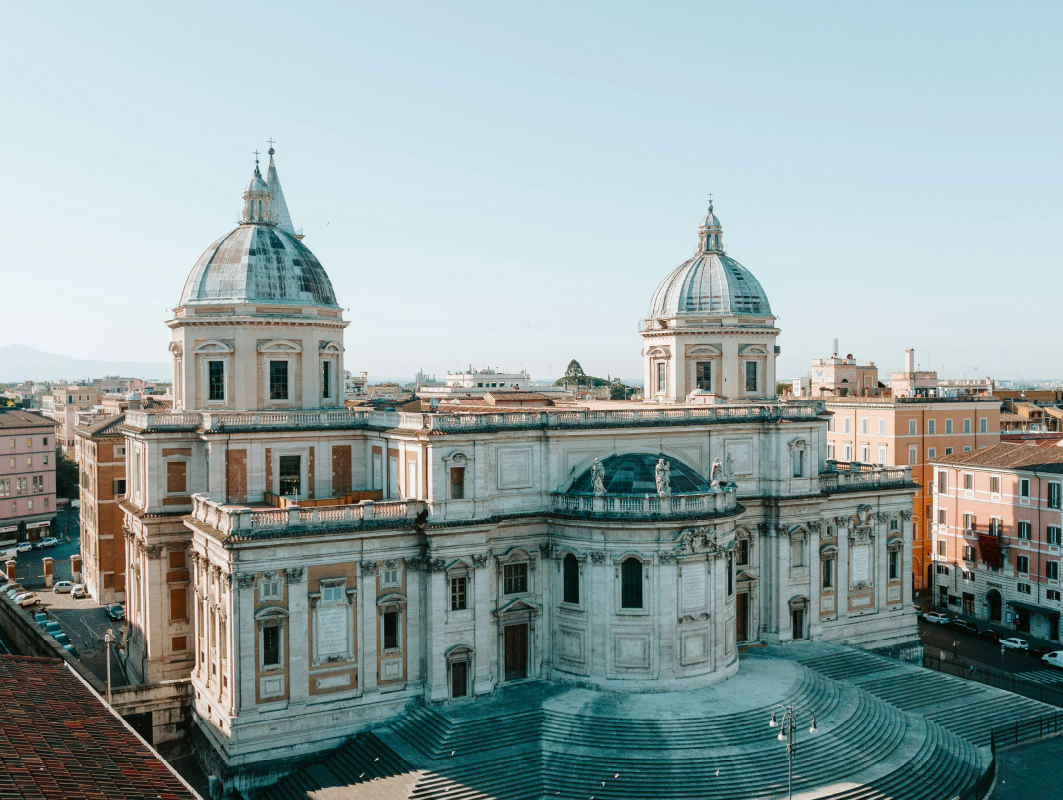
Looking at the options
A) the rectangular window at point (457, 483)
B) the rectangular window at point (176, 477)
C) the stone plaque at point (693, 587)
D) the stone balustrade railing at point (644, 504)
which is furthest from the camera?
the rectangular window at point (176, 477)

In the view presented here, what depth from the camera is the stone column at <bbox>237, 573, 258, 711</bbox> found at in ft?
122

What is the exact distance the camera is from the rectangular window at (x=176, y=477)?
43.8 metres

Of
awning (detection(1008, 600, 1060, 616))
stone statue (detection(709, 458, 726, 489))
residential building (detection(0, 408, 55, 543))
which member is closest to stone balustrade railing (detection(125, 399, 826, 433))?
stone statue (detection(709, 458, 726, 489))

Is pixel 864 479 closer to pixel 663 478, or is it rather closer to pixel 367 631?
pixel 663 478

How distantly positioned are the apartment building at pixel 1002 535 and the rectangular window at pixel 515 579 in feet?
113

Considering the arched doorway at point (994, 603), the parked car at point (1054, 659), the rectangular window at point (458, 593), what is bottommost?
the parked car at point (1054, 659)

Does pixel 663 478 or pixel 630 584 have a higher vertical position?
pixel 663 478

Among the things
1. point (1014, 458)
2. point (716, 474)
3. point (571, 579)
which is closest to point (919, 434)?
point (1014, 458)

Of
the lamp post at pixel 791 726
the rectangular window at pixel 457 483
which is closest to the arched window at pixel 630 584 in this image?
the lamp post at pixel 791 726

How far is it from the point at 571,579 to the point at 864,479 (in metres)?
20.6

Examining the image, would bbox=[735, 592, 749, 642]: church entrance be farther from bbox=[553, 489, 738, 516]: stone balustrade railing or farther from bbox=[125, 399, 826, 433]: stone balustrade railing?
bbox=[125, 399, 826, 433]: stone balustrade railing

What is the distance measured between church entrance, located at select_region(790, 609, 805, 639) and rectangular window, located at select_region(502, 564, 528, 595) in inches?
650

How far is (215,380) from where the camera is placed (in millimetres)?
46156

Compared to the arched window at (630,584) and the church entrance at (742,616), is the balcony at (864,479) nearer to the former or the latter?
the church entrance at (742,616)
